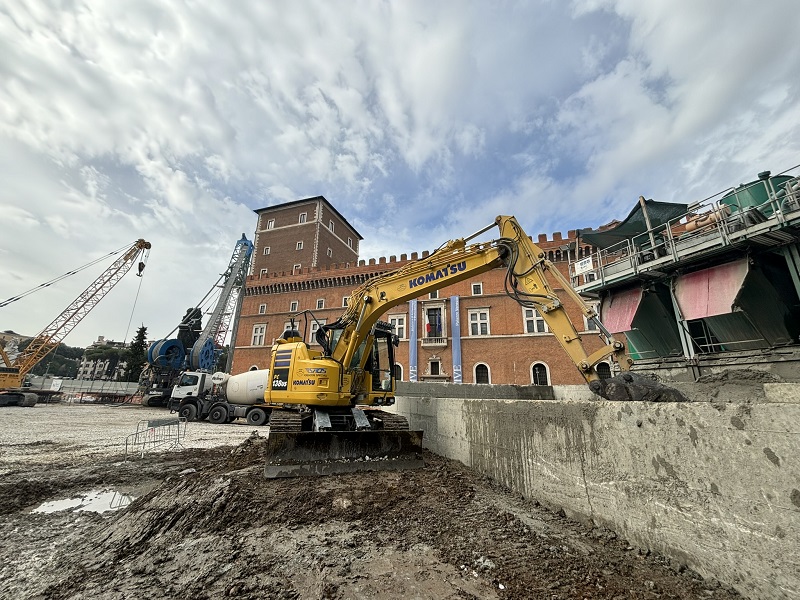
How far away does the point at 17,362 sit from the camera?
1277 inches

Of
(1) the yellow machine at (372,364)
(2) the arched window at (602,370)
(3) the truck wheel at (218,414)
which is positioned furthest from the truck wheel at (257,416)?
(2) the arched window at (602,370)

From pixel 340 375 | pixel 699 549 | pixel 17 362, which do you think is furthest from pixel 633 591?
pixel 17 362

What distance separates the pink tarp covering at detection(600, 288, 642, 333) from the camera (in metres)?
15.1

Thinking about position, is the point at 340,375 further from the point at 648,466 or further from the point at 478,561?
the point at 648,466

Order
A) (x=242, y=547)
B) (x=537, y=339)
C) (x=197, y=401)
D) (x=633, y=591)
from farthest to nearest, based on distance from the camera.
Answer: (x=537, y=339), (x=197, y=401), (x=242, y=547), (x=633, y=591)

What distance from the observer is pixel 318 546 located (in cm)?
353

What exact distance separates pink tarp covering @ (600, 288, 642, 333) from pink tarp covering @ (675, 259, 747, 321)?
1.65 meters

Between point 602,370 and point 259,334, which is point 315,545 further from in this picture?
point 259,334

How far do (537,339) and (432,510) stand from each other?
23278mm

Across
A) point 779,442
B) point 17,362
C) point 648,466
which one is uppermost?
point 17,362

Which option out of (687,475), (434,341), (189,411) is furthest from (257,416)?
(687,475)

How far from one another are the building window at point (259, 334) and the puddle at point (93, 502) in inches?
1165

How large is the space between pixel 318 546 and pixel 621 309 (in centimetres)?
1642

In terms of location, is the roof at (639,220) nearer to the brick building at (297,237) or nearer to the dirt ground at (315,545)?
the dirt ground at (315,545)
